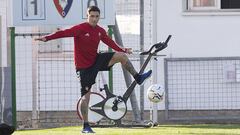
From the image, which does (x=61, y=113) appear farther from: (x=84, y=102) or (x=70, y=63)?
(x=84, y=102)

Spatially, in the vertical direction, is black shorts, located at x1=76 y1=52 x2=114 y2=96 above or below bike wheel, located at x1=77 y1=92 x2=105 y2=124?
above

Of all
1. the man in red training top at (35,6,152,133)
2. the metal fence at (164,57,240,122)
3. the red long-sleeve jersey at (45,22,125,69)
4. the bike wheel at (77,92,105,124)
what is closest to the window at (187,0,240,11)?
the metal fence at (164,57,240,122)

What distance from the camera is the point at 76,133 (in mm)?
13938

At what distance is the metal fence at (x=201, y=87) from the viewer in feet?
62.1

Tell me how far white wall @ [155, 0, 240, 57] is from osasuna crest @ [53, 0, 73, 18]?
2.80 meters

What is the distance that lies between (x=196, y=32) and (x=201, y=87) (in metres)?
1.15

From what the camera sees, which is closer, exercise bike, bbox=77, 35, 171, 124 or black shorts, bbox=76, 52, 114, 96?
black shorts, bbox=76, 52, 114, 96

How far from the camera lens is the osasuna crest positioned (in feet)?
55.3

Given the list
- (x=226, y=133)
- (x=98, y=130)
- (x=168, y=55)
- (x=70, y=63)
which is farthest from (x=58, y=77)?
(x=226, y=133)

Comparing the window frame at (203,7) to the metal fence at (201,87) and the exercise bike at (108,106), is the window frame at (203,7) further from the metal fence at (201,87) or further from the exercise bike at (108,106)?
the exercise bike at (108,106)

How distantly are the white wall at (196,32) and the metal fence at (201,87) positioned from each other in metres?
→ 0.30

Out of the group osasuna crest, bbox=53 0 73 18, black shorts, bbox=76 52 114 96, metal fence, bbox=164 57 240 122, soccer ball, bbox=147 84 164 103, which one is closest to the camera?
black shorts, bbox=76 52 114 96

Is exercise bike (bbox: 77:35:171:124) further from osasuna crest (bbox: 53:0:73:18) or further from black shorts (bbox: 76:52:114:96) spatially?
osasuna crest (bbox: 53:0:73:18)

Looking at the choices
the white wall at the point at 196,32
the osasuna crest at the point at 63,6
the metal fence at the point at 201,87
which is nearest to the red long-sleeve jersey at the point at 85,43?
the osasuna crest at the point at 63,6
